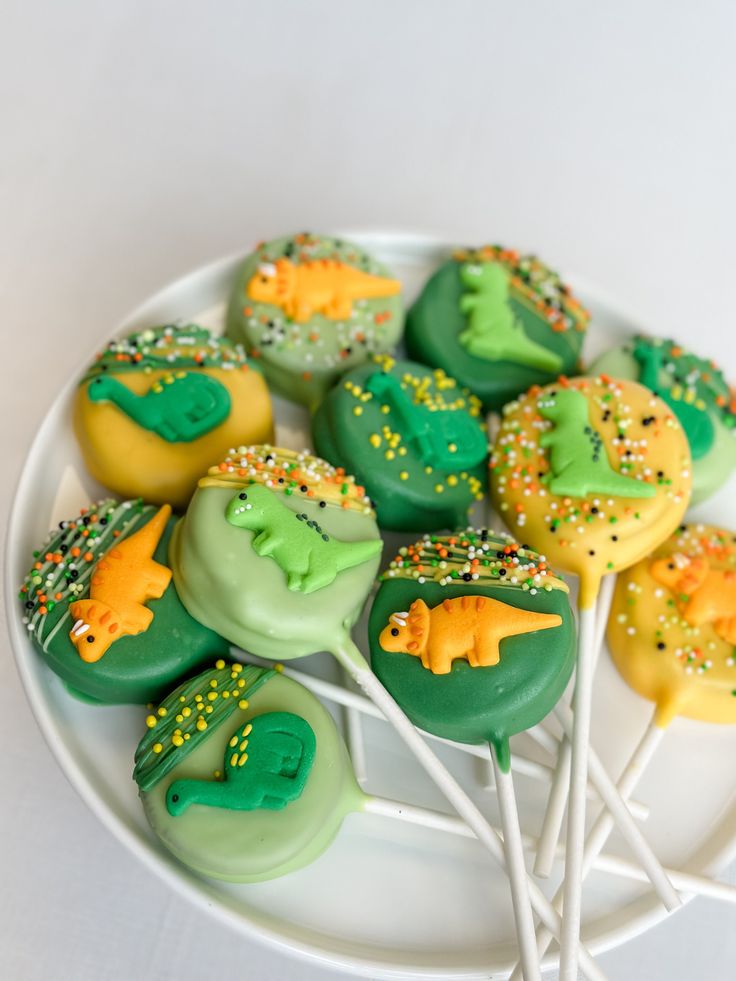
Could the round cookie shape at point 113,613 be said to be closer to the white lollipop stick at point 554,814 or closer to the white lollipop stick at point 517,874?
the white lollipop stick at point 517,874

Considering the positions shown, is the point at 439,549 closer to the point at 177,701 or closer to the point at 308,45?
the point at 177,701

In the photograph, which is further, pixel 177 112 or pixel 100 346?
pixel 177 112

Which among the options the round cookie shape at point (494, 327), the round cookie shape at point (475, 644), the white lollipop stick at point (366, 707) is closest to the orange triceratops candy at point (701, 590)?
the round cookie shape at point (475, 644)

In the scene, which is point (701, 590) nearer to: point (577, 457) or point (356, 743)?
point (577, 457)

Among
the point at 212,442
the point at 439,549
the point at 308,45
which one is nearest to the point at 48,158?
the point at 308,45

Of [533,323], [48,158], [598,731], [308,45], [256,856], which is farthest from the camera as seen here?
[308,45]

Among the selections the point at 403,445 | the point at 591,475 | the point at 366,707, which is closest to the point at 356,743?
the point at 366,707
